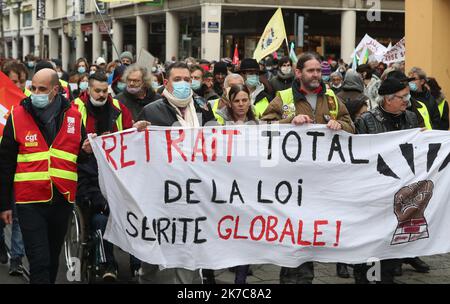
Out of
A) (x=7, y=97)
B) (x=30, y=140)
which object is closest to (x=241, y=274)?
(x=30, y=140)

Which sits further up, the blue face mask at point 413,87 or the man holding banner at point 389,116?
the blue face mask at point 413,87

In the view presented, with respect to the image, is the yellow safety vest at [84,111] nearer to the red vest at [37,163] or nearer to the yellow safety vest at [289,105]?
the red vest at [37,163]

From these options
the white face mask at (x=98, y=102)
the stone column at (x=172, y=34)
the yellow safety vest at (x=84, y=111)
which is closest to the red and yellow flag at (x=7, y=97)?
the yellow safety vest at (x=84, y=111)

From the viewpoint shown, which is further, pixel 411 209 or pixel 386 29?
pixel 386 29

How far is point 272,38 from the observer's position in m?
17.1

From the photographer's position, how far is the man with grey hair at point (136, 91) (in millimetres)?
7995

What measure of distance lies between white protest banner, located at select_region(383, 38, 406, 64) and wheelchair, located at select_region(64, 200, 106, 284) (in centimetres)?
1018

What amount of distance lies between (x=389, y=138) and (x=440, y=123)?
3.41 m

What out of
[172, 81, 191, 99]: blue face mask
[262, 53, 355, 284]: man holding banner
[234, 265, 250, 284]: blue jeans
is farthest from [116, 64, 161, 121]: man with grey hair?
[234, 265, 250, 284]: blue jeans

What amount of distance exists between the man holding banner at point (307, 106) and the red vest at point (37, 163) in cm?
171

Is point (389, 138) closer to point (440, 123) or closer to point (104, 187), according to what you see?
point (104, 187)

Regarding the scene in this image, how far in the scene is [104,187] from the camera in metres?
6.01

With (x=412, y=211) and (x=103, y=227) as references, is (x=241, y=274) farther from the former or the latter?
(x=412, y=211)
